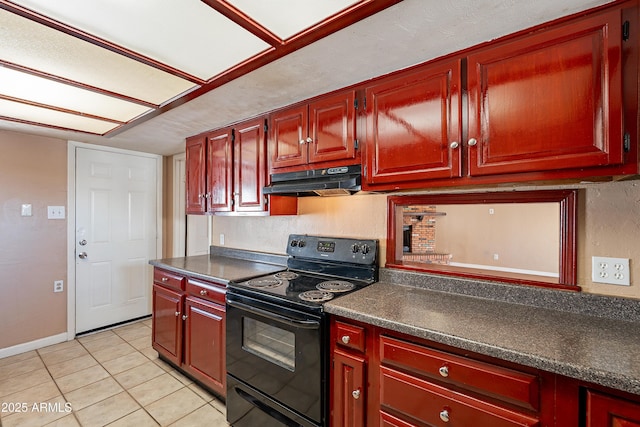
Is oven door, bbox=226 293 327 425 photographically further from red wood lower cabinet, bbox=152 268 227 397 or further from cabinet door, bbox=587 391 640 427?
cabinet door, bbox=587 391 640 427

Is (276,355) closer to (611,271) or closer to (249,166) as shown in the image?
(249,166)

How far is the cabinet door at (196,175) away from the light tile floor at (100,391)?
1.46m

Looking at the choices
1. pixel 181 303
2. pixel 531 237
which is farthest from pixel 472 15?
pixel 531 237

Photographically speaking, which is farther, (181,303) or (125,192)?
(125,192)

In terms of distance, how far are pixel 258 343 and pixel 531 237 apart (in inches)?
169

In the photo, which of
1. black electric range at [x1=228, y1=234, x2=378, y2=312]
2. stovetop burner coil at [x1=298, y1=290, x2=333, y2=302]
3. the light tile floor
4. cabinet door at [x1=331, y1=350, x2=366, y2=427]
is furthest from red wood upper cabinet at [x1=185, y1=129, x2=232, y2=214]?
cabinet door at [x1=331, y1=350, x2=366, y2=427]

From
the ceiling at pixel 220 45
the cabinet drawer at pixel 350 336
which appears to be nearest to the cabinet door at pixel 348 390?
the cabinet drawer at pixel 350 336

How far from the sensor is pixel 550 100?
1.17 meters

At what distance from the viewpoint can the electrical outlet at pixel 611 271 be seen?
126 centimetres

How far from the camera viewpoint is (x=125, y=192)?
3588 millimetres

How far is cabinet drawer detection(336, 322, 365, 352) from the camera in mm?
1370

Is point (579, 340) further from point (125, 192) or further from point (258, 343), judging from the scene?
point (125, 192)

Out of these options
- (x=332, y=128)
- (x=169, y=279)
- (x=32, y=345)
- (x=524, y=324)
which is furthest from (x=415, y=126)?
(x=32, y=345)

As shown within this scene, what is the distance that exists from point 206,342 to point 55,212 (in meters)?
2.36
